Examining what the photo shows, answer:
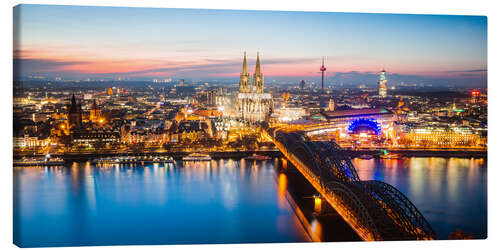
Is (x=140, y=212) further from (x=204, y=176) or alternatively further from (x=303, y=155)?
(x=303, y=155)

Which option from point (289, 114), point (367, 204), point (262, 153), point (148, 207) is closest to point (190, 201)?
point (148, 207)

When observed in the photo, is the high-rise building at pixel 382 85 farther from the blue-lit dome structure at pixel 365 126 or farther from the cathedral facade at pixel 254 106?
the cathedral facade at pixel 254 106

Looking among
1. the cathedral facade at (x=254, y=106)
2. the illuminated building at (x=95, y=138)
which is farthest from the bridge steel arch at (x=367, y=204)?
the cathedral facade at (x=254, y=106)

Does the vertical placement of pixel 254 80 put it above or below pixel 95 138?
above

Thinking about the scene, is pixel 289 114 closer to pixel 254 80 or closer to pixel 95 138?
pixel 254 80

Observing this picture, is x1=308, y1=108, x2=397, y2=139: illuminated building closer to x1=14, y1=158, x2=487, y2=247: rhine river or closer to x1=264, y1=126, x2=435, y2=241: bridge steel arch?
x1=14, y1=158, x2=487, y2=247: rhine river

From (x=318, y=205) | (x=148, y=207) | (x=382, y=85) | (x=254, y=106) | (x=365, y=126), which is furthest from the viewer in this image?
(x=254, y=106)
